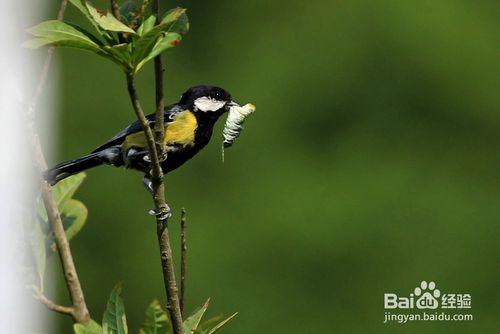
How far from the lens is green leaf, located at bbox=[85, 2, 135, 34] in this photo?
2.61ft

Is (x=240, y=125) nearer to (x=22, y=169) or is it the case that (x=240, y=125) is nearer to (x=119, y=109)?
(x=22, y=169)

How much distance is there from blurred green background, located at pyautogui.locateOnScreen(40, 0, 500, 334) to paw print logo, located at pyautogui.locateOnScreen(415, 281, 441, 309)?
0.14 feet

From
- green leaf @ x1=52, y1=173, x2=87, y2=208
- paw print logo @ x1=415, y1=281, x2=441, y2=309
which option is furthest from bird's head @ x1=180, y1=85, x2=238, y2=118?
paw print logo @ x1=415, y1=281, x2=441, y2=309

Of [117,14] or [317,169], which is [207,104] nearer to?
[117,14]

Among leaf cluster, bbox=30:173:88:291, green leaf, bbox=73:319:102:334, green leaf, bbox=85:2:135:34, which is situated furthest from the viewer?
leaf cluster, bbox=30:173:88:291

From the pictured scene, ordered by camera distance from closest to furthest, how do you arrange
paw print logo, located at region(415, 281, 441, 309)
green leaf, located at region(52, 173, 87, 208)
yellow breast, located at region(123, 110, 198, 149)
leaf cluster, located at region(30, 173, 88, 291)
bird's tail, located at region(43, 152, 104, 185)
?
1. leaf cluster, located at region(30, 173, 88, 291)
2. green leaf, located at region(52, 173, 87, 208)
3. bird's tail, located at region(43, 152, 104, 185)
4. yellow breast, located at region(123, 110, 198, 149)
5. paw print logo, located at region(415, 281, 441, 309)

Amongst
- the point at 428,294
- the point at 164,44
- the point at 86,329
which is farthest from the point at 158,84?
the point at 428,294

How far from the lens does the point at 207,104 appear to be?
1751 millimetres

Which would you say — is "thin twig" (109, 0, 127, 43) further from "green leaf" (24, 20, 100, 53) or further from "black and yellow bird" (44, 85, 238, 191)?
"black and yellow bird" (44, 85, 238, 191)

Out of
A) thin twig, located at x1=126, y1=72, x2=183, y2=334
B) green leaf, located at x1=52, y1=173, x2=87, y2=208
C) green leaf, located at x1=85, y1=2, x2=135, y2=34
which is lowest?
thin twig, located at x1=126, y1=72, x2=183, y2=334

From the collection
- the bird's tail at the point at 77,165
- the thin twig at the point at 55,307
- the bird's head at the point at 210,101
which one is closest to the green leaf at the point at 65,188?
the thin twig at the point at 55,307

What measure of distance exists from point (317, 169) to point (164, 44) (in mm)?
2359

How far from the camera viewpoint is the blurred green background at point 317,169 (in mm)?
2965

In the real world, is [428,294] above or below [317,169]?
below
